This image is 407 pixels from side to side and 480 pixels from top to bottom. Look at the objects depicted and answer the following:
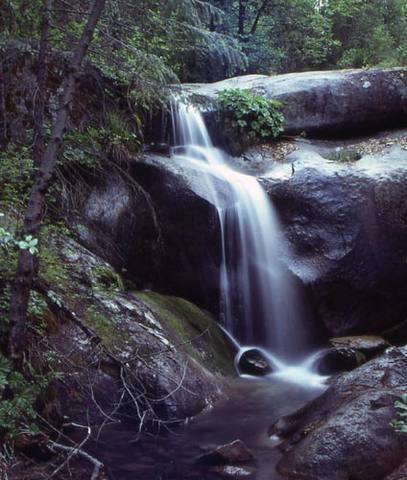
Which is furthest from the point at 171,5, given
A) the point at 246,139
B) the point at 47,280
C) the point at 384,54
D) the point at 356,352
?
the point at 384,54

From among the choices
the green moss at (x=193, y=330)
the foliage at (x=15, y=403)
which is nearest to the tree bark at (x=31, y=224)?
the foliage at (x=15, y=403)

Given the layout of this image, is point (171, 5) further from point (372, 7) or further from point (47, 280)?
point (372, 7)

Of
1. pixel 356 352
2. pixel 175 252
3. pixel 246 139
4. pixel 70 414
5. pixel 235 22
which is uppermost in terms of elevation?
pixel 235 22

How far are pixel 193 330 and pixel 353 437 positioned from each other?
3326 millimetres

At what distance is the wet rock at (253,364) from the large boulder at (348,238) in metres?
1.57

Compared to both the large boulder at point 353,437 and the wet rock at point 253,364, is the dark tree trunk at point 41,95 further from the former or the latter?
the wet rock at point 253,364

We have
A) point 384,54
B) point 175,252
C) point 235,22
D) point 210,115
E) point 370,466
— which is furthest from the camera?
point 235,22

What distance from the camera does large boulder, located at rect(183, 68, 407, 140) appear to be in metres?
12.3

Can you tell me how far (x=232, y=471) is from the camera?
17.8 ft

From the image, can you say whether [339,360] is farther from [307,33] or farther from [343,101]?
[307,33]

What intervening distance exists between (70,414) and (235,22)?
1395 cm

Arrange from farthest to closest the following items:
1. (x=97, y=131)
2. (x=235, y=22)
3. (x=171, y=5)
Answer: (x=235, y=22)
(x=97, y=131)
(x=171, y=5)

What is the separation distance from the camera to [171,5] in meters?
5.72

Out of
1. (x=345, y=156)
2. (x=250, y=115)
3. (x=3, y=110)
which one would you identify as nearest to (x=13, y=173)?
(x=3, y=110)
